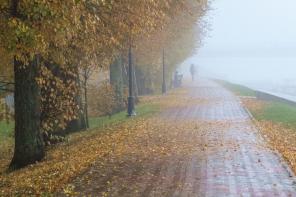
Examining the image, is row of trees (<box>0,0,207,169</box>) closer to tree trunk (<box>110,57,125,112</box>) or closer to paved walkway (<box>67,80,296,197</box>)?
paved walkway (<box>67,80,296,197</box>)

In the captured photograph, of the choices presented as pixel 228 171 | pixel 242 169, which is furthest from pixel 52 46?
pixel 242 169

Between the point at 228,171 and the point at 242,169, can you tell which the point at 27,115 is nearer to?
the point at 228,171

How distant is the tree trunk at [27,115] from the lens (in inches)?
569

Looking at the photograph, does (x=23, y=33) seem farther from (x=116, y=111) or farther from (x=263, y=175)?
(x=116, y=111)

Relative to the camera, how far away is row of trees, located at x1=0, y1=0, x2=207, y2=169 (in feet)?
36.2

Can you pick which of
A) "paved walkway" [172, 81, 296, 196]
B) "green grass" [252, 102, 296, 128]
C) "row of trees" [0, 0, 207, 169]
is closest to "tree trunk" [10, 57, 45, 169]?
"row of trees" [0, 0, 207, 169]

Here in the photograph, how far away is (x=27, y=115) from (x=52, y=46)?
2.17m

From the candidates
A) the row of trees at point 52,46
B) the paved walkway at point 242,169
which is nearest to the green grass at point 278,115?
the paved walkway at point 242,169

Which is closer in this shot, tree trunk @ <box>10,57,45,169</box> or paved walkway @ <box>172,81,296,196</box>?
paved walkway @ <box>172,81,296,196</box>

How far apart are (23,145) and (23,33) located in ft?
17.1

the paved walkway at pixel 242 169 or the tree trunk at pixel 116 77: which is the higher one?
the tree trunk at pixel 116 77

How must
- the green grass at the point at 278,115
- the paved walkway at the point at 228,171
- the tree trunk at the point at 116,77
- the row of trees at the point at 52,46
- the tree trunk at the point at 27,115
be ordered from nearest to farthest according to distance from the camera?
the paved walkway at the point at 228,171
the row of trees at the point at 52,46
the tree trunk at the point at 27,115
the green grass at the point at 278,115
the tree trunk at the point at 116,77

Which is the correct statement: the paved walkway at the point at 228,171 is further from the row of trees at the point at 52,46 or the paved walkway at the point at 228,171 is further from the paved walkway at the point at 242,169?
the row of trees at the point at 52,46

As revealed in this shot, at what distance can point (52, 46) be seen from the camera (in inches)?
613
